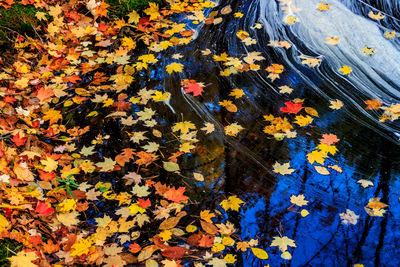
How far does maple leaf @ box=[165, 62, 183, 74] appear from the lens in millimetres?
4582

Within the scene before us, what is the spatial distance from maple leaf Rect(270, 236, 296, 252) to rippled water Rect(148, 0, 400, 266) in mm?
48

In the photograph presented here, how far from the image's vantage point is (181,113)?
12.9 ft

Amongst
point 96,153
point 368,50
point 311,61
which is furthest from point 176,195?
point 368,50

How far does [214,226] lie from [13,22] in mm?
4568

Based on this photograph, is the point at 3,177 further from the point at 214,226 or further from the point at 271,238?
the point at 271,238

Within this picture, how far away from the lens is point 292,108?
385cm

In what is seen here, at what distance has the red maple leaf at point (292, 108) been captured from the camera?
3826mm

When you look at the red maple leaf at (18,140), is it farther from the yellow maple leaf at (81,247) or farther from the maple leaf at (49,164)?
the yellow maple leaf at (81,247)

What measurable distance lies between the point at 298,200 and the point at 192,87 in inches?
77.8

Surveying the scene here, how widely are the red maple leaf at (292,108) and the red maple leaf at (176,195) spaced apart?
1555 millimetres

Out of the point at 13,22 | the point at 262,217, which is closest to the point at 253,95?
the point at 262,217

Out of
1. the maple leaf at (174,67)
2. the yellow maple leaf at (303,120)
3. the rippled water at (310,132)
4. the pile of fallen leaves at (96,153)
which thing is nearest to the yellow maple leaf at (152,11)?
the pile of fallen leaves at (96,153)

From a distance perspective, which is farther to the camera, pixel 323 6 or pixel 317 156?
pixel 323 6

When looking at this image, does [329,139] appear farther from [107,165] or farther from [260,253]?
[107,165]
